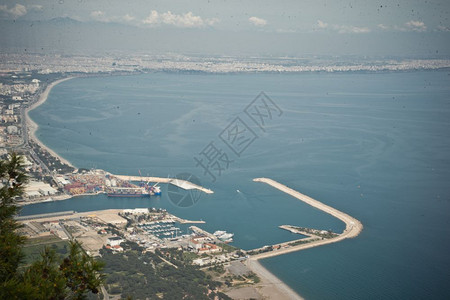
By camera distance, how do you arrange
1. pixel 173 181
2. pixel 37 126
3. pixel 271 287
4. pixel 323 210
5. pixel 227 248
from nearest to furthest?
pixel 271 287, pixel 227 248, pixel 323 210, pixel 173 181, pixel 37 126

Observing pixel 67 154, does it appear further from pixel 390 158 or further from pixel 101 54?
pixel 101 54

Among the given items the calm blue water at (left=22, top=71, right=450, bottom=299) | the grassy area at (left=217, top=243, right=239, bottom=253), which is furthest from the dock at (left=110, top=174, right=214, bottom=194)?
the grassy area at (left=217, top=243, right=239, bottom=253)

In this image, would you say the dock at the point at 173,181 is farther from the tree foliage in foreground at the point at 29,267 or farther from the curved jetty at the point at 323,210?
the tree foliage in foreground at the point at 29,267

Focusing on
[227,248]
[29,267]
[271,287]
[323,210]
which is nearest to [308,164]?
[323,210]

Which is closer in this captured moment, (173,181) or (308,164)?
(173,181)

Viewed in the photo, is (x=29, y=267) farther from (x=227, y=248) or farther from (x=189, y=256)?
(x=227, y=248)

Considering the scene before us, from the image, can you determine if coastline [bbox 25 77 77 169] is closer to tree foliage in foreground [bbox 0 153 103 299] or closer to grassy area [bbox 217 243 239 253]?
grassy area [bbox 217 243 239 253]

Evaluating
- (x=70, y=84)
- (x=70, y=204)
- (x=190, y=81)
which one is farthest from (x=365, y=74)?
(x=70, y=204)
